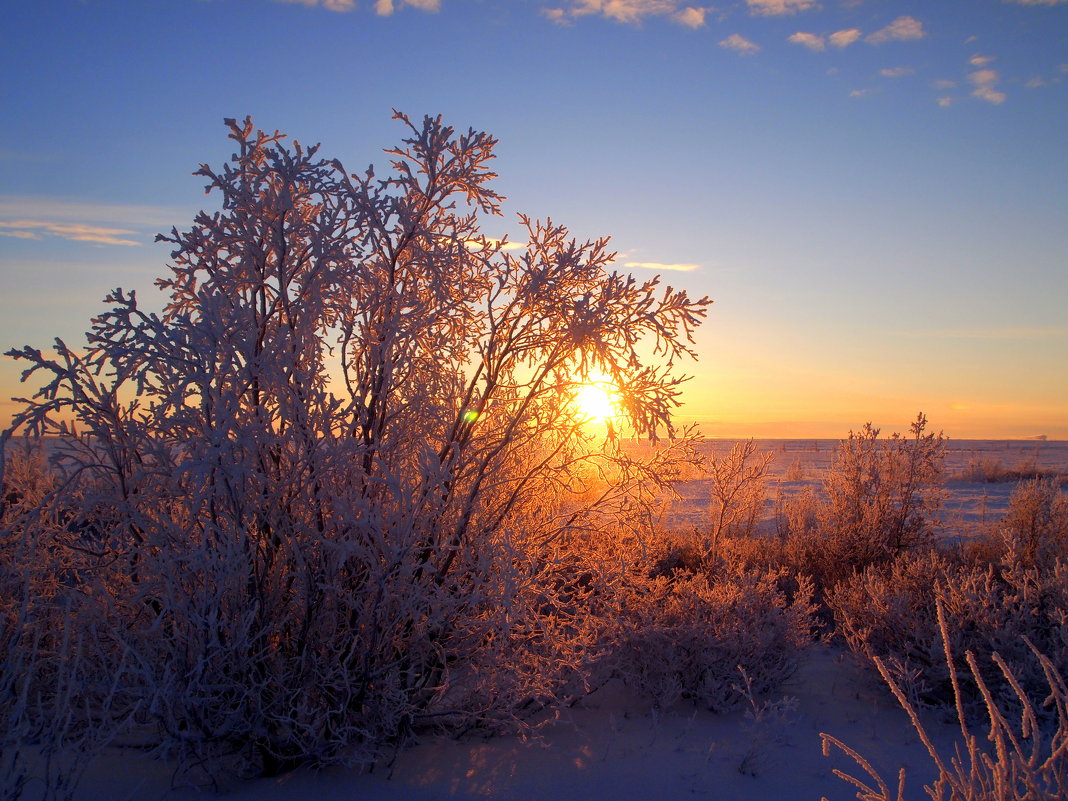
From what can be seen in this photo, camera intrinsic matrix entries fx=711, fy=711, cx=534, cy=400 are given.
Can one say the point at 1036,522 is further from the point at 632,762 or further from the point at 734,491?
the point at 632,762

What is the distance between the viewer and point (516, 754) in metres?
4.23

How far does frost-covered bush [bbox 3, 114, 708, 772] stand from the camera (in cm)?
335

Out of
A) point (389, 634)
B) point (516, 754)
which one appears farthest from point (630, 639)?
point (389, 634)

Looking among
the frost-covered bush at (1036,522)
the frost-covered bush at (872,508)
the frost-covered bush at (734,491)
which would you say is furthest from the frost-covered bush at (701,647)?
the frost-covered bush at (1036,522)

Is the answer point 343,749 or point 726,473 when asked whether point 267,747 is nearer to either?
point 343,749

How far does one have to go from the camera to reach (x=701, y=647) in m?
5.02

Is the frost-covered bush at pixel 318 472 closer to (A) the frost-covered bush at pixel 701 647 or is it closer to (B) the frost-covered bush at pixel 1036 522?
(A) the frost-covered bush at pixel 701 647

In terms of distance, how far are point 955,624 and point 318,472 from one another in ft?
14.8

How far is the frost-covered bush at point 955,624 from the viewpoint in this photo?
15.6 ft

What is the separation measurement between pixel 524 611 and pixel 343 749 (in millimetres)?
1232

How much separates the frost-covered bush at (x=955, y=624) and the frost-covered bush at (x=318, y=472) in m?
2.53

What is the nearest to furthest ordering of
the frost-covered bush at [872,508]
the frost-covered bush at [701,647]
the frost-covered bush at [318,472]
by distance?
the frost-covered bush at [318,472]
the frost-covered bush at [701,647]
the frost-covered bush at [872,508]

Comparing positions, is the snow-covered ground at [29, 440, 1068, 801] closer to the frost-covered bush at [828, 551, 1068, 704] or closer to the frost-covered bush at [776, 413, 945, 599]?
the frost-covered bush at [828, 551, 1068, 704]

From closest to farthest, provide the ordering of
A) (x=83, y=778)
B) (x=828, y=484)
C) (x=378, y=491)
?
(x=83, y=778) < (x=378, y=491) < (x=828, y=484)
